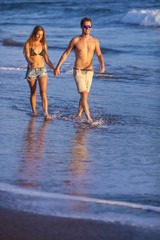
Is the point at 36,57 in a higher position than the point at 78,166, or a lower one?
higher

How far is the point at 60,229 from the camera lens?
3539 mm

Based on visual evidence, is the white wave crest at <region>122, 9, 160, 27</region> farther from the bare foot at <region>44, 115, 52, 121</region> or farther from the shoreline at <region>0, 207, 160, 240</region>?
the shoreline at <region>0, 207, 160, 240</region>

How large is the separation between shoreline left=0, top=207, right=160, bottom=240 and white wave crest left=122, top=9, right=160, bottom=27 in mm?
32549

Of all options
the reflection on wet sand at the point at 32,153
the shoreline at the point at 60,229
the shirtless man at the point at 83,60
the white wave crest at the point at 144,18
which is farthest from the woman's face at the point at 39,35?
the white wave crest at the point at 144,18

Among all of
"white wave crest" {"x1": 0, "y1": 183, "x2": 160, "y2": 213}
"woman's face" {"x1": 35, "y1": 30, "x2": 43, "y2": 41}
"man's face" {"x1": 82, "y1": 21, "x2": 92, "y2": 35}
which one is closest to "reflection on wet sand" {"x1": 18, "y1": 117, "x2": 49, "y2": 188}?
"white wave crest" {"x1": 0, "y1": 183, "x2": 160, "y2": 213}

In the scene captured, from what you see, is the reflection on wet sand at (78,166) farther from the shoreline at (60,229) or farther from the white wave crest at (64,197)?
the shoreline at (60,229)

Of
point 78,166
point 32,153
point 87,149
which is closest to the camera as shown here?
point 78,166

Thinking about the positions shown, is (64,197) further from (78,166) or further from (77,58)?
(77,58)

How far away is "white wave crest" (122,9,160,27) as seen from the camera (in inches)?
1395

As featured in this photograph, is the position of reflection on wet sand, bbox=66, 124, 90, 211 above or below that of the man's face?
below

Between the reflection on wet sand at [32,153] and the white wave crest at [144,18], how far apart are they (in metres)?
29.2

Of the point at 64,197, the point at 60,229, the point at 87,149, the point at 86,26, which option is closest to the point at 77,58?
the point at 86,26

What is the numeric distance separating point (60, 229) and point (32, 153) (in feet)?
7.48

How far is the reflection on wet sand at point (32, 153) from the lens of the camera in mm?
4755
